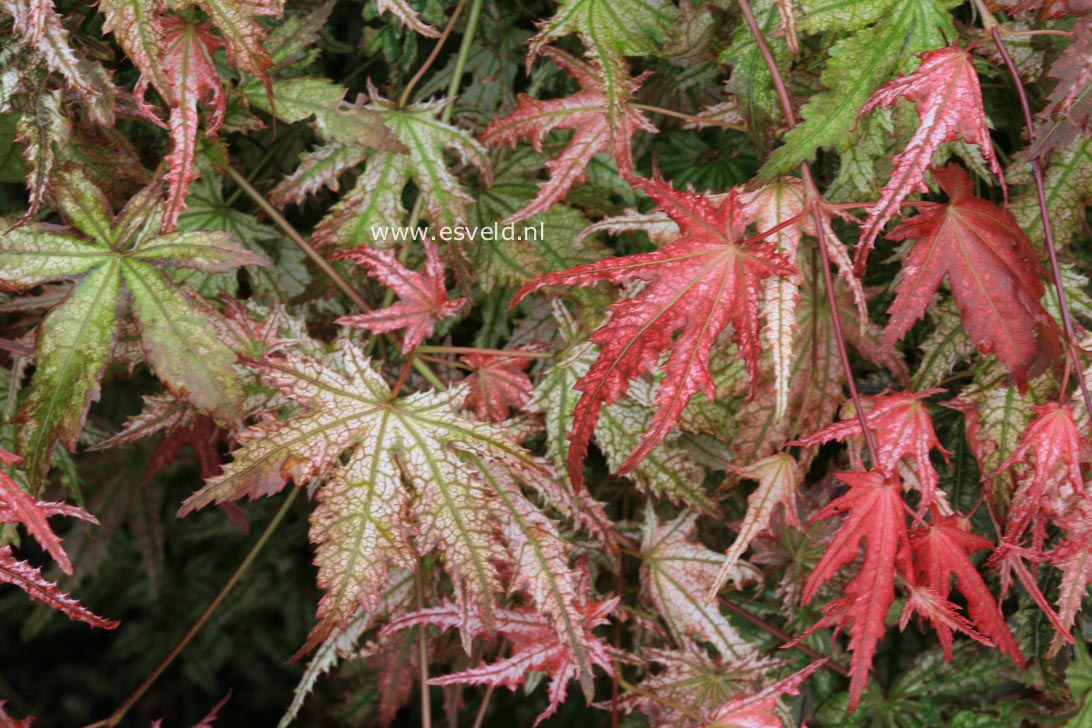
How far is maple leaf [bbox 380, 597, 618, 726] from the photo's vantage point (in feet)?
3.48

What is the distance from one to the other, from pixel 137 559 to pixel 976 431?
2012mm

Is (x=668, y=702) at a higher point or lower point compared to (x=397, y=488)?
lower

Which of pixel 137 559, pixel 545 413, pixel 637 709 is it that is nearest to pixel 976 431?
pixel 545 413

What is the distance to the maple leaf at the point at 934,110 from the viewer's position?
0.81 meters

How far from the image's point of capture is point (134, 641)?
2.28 meters

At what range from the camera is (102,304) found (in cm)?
96

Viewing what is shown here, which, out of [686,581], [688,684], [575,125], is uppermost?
[575,125]

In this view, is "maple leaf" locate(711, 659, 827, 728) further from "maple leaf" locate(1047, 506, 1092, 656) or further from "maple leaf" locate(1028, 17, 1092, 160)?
"maple leaf" locate(1028, 17, 1092, 160)

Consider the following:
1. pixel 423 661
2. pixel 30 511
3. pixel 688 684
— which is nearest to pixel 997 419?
pixel 688 684

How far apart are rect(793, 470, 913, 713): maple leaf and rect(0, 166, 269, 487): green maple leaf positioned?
621 mm

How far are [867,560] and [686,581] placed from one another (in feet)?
1.18

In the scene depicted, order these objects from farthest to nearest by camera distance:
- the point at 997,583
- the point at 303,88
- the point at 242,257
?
the point at 997,583
the point at 303,88
the point at 242,257

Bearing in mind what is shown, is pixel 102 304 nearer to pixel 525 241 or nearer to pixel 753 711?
pixel 525 241

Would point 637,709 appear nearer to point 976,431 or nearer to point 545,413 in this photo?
point 545,413
